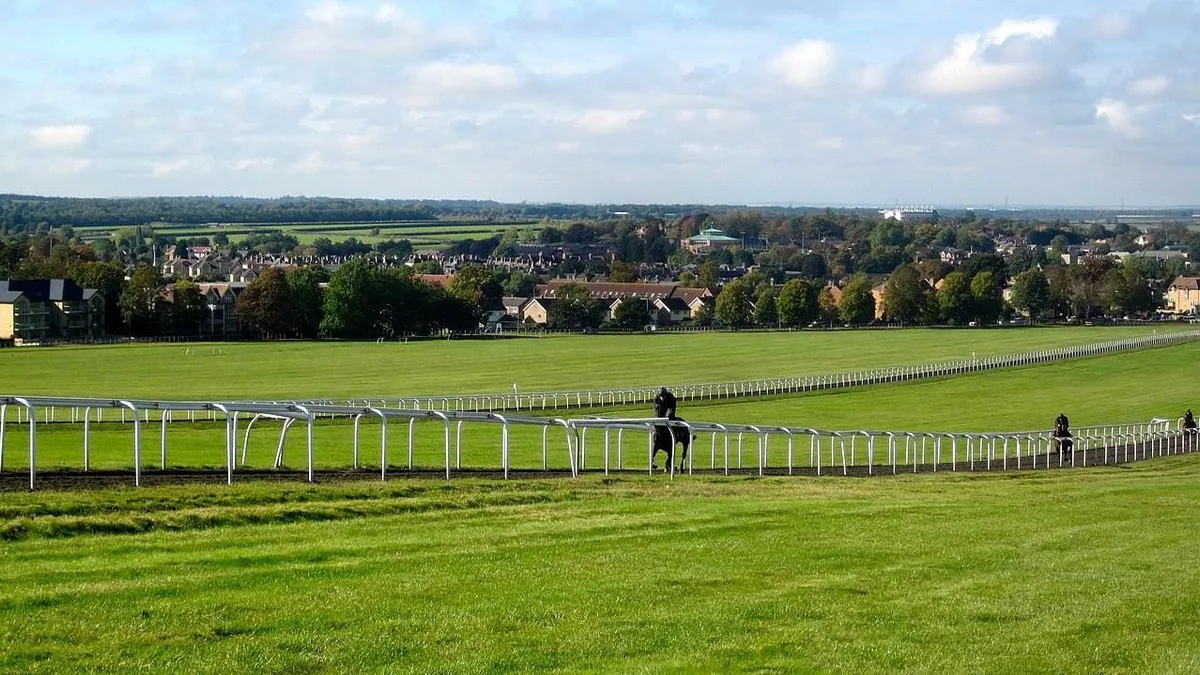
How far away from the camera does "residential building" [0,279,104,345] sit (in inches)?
5123

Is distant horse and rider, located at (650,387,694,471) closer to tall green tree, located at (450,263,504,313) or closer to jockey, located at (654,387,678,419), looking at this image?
jockey, located at (654,387,678,419)

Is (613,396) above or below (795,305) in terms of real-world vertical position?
below

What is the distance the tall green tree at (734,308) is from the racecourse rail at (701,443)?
106m

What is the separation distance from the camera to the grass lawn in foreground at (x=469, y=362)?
80.0m

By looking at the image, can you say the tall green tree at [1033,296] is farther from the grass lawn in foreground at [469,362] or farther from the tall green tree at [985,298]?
the grass lawn in foreground at [469,362]

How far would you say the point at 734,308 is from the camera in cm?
16800

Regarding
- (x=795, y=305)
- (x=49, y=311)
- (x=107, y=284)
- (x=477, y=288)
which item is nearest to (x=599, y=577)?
(x=49, y=311)

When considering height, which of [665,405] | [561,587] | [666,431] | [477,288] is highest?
[665,405]

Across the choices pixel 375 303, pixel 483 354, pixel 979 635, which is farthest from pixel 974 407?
pixel 375 303

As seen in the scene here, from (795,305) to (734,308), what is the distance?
648 centimetres

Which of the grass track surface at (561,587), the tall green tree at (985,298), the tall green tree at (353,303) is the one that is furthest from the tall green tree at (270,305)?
the grass track surface at (561,587)

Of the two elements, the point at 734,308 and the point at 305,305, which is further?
the point at 734,308

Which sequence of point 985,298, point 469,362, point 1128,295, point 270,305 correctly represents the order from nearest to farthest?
1. point 469,362
2. point 270,305
3. point 985,298
4. point 1128,295

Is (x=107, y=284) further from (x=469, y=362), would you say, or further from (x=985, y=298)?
(x=985, y=298)
